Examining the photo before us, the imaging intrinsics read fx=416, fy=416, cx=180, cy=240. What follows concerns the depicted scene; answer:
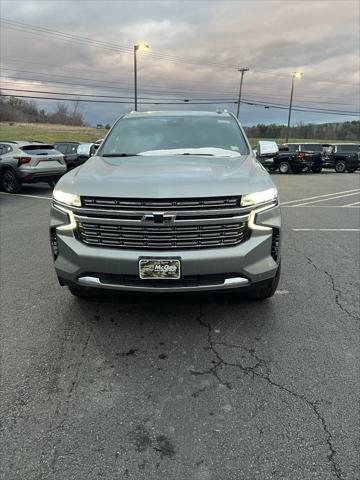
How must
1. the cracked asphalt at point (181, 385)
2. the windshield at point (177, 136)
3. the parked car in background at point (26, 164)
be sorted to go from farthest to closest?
the parked car in background at point (26, 164) < the windshield at point (177, 136) < the cracked asphalt at point (181, 385)

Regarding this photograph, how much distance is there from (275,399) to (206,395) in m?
0.45

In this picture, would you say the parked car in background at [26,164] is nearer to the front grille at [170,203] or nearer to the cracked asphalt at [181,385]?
the cracked asphalt at [181,385]

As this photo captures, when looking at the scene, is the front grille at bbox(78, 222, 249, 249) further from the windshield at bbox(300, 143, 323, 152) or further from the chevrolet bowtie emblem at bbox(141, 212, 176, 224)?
the windshield at bbox(300, 143, 323, 152)

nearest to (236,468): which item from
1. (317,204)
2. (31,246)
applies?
(31,246)

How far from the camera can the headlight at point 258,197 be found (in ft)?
10.5

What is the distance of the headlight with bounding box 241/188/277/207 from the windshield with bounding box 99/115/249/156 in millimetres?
1197

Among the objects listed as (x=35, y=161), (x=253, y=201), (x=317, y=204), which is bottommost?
(x=317, y=204)

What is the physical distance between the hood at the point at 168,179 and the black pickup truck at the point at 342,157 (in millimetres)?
26100

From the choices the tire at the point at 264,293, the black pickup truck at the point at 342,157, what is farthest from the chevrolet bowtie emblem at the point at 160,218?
the black pickup truck at the point at 342,157

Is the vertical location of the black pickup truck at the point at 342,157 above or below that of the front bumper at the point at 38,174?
below

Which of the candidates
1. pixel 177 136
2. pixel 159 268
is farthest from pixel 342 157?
pixel 159 268

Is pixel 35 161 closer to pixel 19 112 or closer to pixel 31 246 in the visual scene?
pixel 31 246

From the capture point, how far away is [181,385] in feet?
9.36

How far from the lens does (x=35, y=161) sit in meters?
13.0
